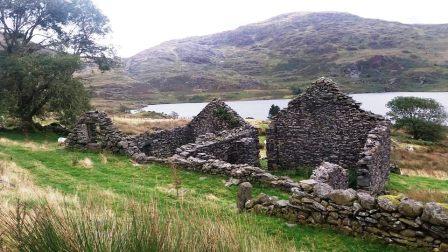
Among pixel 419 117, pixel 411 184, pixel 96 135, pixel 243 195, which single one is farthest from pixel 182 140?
pixel 419 117

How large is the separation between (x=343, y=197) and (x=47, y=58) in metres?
27.8

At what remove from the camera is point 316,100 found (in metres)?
19.8

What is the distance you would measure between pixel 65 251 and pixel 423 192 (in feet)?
59.8

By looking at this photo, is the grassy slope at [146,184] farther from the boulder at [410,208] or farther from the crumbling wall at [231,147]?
the crumbling wall at [231,147]

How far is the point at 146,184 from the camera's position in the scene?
14.4 meters

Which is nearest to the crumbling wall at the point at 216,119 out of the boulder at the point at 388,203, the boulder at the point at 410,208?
the boulder at the point at 388,203

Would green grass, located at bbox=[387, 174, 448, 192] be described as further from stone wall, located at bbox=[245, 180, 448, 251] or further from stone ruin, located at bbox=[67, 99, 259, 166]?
stone wall, located at bbox=[245, 180, 448, 251]

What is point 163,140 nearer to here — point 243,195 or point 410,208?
point 243,195

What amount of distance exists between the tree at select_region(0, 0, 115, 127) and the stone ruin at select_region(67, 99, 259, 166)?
9.75 metres

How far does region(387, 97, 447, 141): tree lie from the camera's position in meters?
68.5

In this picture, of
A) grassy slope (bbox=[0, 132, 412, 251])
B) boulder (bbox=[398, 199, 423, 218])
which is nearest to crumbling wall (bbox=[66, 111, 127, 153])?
grassy slope (bbox=[0, 132, 412, 251])

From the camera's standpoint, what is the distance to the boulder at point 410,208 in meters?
8.36

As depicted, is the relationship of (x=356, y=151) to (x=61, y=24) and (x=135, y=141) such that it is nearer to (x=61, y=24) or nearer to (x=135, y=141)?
(x=135, y=141)

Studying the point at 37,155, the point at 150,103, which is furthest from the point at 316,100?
the point at 150,103
